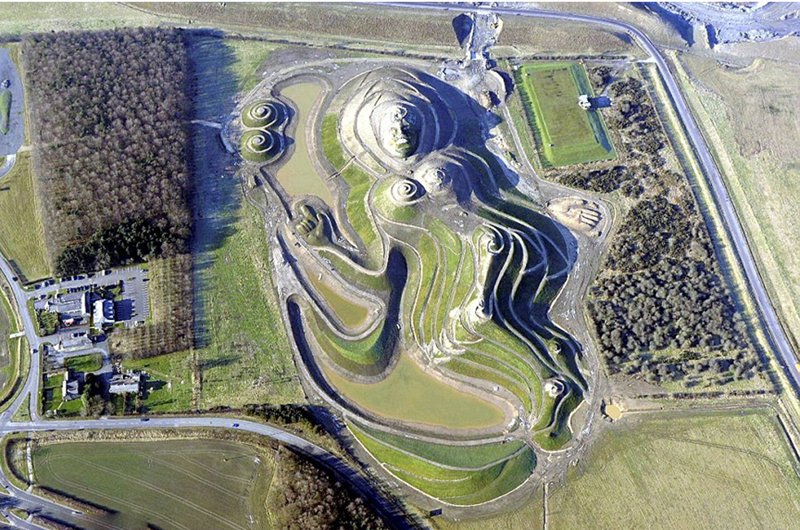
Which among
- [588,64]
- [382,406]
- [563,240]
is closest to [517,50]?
[588,64]

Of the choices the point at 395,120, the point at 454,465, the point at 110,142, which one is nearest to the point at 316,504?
the point at 454,465

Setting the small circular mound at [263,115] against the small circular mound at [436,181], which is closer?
the small circular mound at [436,181]

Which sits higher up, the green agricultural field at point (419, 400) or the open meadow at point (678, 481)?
the green agricultural field at point (419, 400)

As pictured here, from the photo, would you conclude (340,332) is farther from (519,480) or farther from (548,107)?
(548,107)

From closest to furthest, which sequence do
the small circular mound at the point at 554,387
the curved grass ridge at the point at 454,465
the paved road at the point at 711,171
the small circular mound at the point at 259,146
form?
the curved grass ridge at the point at 454,465 < the small circular mound at the point at 554,387 < the paved road at the point at 711,171 < the small circular mound at the point at 259,146

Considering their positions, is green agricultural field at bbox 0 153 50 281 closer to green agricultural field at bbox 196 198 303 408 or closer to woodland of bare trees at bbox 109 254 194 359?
woodland of bare trees at bbox 109 254 194 359

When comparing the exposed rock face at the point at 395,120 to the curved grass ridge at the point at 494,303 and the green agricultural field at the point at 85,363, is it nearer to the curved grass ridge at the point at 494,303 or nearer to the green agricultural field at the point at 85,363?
the curved grass ridge at the point at 494,303

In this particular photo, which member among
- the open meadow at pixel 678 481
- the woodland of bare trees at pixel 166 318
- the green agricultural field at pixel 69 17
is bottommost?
the open meadow at pixel 678 481

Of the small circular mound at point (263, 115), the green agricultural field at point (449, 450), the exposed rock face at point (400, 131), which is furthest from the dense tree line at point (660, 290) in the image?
the small circular mound at point (263, 115)
